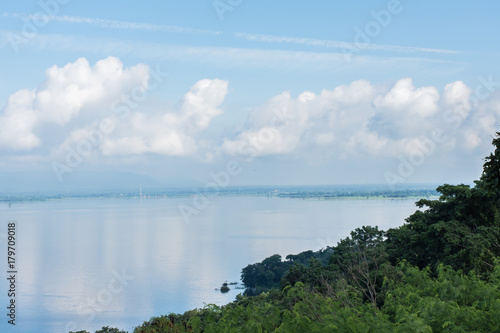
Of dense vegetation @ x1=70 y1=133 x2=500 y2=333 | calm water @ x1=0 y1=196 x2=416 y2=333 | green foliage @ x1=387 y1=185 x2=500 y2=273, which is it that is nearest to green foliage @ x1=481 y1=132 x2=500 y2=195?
dense vegetation @ x1=70 y1=133 x2=500 y2=333

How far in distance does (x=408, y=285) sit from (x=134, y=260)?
3887 cm

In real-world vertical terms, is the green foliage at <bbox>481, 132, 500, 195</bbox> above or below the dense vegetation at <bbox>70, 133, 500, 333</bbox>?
above

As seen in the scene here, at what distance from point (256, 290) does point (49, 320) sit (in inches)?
459

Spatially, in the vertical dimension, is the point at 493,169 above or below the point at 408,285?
above

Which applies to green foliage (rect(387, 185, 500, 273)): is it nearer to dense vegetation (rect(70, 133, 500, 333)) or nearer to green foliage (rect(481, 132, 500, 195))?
dense vegetation (rect(70, 133, 500, 333))

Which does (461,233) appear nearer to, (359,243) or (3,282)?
(359,243)

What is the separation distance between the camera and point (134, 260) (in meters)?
43.7

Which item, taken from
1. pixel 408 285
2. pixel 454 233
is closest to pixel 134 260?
pixel 454 233

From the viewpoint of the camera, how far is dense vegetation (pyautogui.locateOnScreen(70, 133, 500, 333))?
15.4 feet

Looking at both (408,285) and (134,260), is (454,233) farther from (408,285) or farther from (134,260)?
(134,260)

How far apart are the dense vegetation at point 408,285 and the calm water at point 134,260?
1543 centimetres

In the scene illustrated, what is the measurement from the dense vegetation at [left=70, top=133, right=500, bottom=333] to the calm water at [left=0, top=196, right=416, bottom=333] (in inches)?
607

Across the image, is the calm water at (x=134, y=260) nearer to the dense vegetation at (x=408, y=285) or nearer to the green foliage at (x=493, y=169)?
the dense vegetation at (x=408, y=285)

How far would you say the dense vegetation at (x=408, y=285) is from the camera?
4.70 meters
